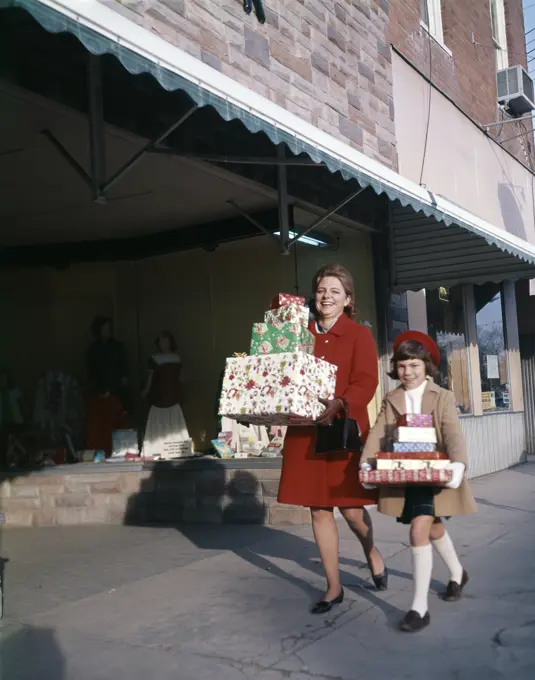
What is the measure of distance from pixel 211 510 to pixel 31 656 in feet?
11.4

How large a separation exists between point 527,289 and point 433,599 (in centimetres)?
926

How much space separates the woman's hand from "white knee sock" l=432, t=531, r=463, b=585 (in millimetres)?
965

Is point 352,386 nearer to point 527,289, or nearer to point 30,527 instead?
point 30,527

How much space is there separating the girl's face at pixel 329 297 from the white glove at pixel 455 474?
1.06m

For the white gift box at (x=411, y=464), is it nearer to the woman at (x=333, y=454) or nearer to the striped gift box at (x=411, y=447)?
the striped gift box at (x=411, y=447)

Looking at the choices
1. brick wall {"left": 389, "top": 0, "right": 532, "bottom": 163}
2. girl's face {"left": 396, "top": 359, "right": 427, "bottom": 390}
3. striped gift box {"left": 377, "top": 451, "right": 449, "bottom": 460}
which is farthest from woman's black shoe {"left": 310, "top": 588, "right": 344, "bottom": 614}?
brick wall {"left": 389, "top": 0, "right": 532, "bottom": 163}

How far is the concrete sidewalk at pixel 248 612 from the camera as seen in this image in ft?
11.3

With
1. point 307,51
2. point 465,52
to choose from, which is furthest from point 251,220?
point 465,52

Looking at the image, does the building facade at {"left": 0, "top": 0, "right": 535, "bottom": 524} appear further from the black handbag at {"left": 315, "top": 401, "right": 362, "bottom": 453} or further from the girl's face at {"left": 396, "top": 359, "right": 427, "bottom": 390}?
the black handbag at {"left": 315, "top": 401, "right": 362, "bottom": 453}

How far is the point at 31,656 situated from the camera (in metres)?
3.74

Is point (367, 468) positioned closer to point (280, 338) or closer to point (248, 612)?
point (280, 338)

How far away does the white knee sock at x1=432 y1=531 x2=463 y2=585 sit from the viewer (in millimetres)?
4266

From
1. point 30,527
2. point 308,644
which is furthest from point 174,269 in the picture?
point 308,644

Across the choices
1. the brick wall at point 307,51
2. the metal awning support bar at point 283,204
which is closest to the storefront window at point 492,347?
the brick wall at point 307,51
